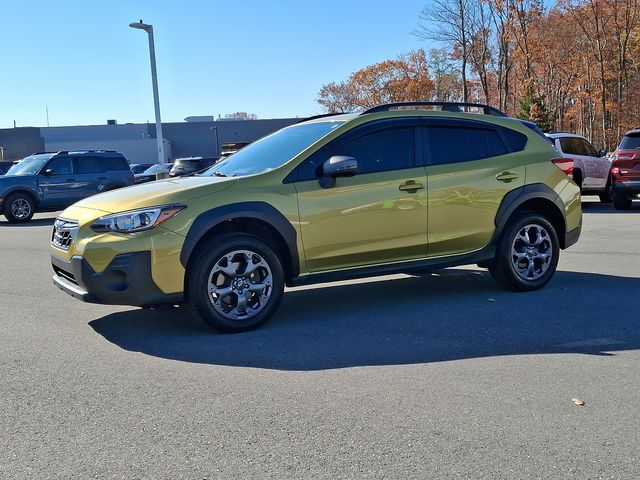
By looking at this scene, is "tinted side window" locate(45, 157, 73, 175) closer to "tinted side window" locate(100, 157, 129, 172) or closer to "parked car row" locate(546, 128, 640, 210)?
"tinted side window" locate(100, 157, 129, 172)

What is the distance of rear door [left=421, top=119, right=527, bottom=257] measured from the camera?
6.46 metres

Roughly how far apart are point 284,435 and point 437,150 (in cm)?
382

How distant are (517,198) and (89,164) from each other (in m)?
15.1

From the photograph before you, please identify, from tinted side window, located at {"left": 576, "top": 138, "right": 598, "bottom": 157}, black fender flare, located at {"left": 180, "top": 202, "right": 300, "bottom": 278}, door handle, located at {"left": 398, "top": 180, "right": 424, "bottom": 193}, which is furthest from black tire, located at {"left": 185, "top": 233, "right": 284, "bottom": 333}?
tinted side window, located at {"left": 576, "top": 138, "right": 598, "bottom": 157}

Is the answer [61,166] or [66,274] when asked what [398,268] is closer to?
[66,274]

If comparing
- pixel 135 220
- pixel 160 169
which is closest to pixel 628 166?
pixel 135 220

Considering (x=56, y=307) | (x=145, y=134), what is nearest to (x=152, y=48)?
(x=56, y=307)

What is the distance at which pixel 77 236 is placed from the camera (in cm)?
541

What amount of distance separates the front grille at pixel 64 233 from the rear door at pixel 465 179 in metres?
3.20

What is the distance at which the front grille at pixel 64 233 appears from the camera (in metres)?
5.55

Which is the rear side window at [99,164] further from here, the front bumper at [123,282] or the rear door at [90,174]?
the front bumper at [123,282]

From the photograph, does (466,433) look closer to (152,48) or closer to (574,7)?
(152,48)

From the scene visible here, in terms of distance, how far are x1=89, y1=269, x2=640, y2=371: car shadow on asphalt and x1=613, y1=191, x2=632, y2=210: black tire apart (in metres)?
8.98

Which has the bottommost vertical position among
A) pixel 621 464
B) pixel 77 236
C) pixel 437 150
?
pixel 621 464
